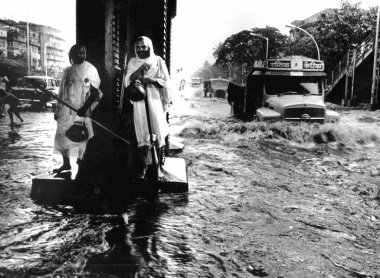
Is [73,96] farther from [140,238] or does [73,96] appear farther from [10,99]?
[10,99]

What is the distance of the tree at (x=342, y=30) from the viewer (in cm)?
3347

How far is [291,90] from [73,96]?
9.17 m

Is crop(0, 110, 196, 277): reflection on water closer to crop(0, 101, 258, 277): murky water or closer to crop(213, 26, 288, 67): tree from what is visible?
crop(0, 101, 258, 277): murky water

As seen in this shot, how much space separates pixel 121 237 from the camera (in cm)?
395

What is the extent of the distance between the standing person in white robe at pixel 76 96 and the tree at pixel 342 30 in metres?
32.4

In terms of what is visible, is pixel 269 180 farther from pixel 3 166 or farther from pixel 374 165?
pixel 3 166

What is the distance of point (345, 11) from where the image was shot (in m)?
35.0

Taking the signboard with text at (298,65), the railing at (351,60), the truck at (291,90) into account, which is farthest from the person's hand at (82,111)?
the railing at (351,60)

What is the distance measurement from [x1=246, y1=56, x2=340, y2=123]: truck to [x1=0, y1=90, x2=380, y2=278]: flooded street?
433cm

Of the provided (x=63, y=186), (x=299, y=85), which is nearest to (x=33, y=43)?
(x=299, y=85)

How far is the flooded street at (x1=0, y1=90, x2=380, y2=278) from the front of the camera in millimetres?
3330

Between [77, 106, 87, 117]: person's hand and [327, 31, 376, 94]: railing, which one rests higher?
[327, 31, 376, 94]: railing

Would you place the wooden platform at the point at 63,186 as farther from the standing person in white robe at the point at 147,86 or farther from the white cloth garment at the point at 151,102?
the white cloth garment at the point at 151,102

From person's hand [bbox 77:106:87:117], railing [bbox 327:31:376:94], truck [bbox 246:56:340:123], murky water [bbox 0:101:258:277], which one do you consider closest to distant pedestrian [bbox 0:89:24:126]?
truck [bbox 246:56:340:123]
